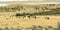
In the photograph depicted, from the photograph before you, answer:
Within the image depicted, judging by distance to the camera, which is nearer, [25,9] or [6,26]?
[6,26]

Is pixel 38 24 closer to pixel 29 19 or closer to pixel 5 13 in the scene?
pixel 29 19

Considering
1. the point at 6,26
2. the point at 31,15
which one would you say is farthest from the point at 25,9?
the point at 6,26

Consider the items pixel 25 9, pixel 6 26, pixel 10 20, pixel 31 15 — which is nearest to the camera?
pixel 6 26

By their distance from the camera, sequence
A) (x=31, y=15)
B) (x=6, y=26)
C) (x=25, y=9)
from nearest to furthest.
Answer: (x=6, y=26), (x=31, y=15), (x=25, y=9)

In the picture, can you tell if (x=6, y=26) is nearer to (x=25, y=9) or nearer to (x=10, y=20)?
(x=10, y=20)

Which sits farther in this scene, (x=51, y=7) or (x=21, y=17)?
(x=51, y=7)

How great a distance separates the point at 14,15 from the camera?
5.71m

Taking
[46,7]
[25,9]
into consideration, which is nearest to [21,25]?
[25,9]

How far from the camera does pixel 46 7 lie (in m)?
6.46

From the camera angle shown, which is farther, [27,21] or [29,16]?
[29,16]

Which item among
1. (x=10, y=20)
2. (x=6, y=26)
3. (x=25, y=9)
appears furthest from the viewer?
(x=25, y=9)

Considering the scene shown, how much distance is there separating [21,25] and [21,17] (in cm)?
54

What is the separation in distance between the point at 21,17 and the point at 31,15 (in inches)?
13.5

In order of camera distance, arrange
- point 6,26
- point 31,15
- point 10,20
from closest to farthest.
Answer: point 6,26 < point 10,20 < point 31,15
